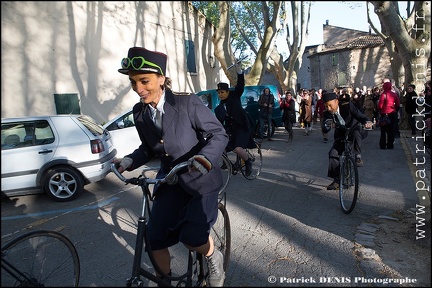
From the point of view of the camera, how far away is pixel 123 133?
8039mm

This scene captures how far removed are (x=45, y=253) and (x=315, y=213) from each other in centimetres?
338

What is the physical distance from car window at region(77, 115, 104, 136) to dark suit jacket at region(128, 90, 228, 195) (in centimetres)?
417

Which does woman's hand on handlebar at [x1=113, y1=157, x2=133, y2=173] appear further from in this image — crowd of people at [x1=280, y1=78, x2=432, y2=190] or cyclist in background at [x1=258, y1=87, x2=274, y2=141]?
cyclist in background at [x1=258, y1=87, x2=274, y2=141]

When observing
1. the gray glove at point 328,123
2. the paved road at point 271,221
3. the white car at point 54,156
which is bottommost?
the paved road at point 271,221

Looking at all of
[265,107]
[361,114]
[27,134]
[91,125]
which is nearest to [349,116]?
[361,114]

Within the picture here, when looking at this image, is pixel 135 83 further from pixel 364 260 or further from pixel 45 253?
pixel 364 260

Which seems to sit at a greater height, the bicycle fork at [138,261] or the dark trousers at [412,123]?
the dark trousers at [412,123]

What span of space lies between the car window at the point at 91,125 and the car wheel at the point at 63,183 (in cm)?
84

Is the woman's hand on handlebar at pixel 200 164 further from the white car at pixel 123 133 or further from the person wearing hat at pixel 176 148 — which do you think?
the white car at pixel 123 133

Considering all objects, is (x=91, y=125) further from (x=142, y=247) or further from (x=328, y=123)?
(x=142, y=247)

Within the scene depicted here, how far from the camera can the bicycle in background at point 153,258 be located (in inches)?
79.8

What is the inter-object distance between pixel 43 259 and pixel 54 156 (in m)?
3.77

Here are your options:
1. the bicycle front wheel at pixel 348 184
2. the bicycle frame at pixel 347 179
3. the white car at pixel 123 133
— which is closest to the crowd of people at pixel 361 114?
the bicycle frame at pixel 347 179

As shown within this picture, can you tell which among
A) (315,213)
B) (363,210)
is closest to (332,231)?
(315,213)
